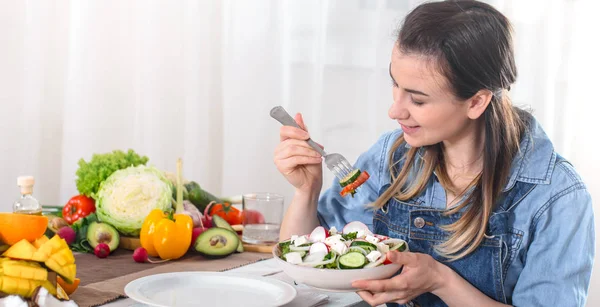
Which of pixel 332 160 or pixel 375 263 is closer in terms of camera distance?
pixel 375 263

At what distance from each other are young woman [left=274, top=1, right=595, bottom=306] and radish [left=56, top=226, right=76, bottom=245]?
1.90ft

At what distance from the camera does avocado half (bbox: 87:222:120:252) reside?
204cm

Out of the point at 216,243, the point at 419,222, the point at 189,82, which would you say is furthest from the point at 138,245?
the point at 189,82

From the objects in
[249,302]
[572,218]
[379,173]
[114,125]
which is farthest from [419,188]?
[114,125]

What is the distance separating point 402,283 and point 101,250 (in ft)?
2.74

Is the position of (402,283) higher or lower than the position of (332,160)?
lower

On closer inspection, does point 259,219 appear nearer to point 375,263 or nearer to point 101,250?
point 101,250

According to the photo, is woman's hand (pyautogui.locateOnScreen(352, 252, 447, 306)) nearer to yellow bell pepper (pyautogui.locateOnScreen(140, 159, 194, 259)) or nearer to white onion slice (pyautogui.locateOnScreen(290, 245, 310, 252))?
white onion slice (pyautogui.locateOnScreen(290, 245, 310, 252))

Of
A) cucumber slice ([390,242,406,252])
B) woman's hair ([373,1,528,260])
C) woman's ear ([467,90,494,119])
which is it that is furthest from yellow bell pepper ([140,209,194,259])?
woman's ear ([467,90,494,119])

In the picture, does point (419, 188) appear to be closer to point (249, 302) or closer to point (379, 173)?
point (379, 173)

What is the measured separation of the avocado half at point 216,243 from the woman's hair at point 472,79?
1.40 ft

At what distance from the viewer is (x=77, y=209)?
7.32 feet

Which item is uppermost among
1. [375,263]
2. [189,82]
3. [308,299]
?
[189,82]

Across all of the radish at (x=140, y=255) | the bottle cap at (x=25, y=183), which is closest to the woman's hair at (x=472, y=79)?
the radish at (x=140, y=255)
